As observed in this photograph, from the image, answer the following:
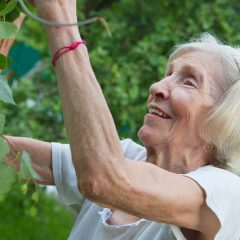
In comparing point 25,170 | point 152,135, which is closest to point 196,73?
point 152,135

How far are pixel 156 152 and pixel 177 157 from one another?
6 centimetres

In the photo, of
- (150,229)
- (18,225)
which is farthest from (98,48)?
(150,229)

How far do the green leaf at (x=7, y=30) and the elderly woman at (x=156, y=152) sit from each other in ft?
0.54

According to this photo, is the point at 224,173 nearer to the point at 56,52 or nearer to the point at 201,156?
the point at 201,156

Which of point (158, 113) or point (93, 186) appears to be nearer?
point (93, 186)

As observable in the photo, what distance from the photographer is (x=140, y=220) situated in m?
2.13

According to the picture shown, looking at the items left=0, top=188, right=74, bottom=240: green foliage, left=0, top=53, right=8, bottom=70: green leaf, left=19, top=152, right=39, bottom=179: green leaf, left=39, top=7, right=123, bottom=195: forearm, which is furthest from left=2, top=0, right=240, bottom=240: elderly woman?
left=0, top=188, right=74, bottom=240: green foliage

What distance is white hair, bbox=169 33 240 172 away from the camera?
83.9 inches

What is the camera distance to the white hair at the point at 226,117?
6.99 feet

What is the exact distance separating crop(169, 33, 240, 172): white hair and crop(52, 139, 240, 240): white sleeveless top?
119 millimetres

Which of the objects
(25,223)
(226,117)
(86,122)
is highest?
(86,122)

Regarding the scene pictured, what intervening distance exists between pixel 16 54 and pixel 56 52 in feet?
10.4

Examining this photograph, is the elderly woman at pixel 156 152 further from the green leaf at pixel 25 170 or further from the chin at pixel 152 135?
the green leaf at pixel 25 170

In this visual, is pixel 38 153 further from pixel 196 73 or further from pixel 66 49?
pixel 66 49
